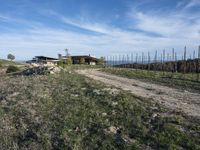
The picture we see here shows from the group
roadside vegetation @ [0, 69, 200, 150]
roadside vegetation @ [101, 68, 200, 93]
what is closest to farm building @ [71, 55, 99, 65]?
roadside vegetation @ [101, 68, 200, 93]

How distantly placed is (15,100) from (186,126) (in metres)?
12.0

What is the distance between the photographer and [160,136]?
32.6 ft

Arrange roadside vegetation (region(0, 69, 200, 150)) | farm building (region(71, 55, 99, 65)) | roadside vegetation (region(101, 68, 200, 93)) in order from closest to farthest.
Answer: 1. roadside vegetation (region(0, 69, 200, 150))
2. roadside vegetation (region(101, 68, 200, 93))
3. farm building (region(71, 55, 99, 65))

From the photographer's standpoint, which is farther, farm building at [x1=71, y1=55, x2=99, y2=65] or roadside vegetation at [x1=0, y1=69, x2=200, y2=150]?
farm building at [x1=71, y1=55, x2=99, y2=65]

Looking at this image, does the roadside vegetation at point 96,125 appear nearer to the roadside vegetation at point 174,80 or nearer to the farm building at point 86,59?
the roadside vegetation at point 174,80

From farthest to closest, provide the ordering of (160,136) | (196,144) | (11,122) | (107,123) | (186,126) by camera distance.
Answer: (11,122) → (107,123) → (186,126) → (160,136) → (196,144)

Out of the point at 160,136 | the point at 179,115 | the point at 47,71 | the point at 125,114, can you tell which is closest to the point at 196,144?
the point at 160,136

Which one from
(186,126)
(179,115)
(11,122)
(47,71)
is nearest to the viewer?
(186,126)

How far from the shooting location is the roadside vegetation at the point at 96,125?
32.1ft

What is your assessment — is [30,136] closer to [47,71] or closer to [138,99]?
[138,99]

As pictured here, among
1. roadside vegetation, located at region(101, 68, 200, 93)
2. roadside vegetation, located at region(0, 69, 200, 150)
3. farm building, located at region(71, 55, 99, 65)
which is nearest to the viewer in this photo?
roadside vegetation, located at region(0, 69, 200, 150)

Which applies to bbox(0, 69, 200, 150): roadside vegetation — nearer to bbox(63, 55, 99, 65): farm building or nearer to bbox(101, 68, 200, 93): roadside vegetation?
bbox(101, 68, 200, 93): roadside vegetation

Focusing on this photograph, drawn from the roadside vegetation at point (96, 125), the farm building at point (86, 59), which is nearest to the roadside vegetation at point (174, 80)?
the roadside vegetation at point (96, 125)

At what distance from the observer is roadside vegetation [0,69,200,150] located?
32.1 feet
